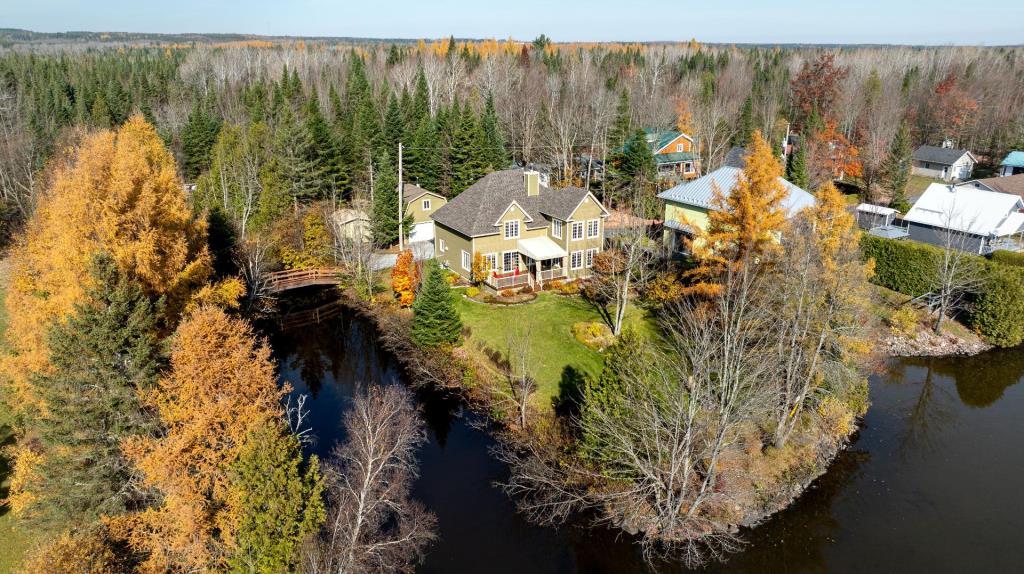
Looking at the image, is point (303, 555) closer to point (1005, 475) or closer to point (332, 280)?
point (1005, 475)

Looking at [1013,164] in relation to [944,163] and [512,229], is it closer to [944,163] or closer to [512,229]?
[944,163]

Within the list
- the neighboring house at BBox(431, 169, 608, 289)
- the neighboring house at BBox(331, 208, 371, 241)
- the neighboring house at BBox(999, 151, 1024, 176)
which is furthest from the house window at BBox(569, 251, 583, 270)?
the neighboring house at BBox(999, 151, 1024, 176)

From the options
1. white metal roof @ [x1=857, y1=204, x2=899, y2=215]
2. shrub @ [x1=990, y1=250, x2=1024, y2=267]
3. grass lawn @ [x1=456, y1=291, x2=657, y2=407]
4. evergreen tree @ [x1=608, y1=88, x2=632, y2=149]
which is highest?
Answer: evergreen tree @ [x1=608, y1=88, x2=632, y2=149]

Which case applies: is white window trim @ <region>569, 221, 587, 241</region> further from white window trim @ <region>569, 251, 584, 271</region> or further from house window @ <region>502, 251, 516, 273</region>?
house window @ <region>502, 251, 516, 273</region>

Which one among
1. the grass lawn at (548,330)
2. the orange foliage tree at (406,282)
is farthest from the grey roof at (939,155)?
the orange foliage tree at (406,282)

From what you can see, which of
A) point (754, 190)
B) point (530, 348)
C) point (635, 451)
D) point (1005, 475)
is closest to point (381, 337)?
point (530, 348)
